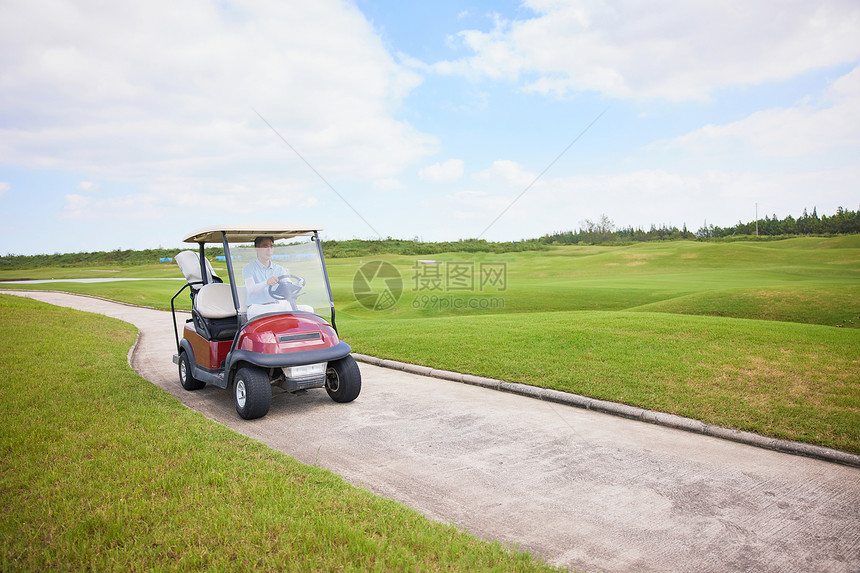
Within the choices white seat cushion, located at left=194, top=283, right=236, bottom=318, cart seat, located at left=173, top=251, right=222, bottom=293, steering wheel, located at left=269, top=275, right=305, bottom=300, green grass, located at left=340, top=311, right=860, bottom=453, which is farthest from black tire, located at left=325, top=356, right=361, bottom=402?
cart seat, located at left=173, top=251, right=222, bottom=293

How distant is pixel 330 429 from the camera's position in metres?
5.63

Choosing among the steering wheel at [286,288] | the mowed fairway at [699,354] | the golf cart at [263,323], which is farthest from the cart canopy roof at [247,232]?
the mowed fairway at [699,354]

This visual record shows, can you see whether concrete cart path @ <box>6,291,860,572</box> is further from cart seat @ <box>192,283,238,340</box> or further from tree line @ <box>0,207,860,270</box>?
tree line @ <box>0,207,860,270</box>

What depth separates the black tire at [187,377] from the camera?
7445mm

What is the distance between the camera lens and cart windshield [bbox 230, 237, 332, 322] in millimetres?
6516

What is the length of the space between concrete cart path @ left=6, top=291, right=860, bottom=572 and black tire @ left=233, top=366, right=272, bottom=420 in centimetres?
17

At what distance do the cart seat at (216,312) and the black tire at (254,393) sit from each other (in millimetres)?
1090

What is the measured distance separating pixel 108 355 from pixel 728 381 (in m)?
10.5

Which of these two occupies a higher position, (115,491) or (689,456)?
(115,491)

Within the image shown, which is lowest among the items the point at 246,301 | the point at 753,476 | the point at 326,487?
the point at 753,476

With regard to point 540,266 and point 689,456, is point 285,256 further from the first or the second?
point 540,266

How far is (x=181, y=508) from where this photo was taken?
11.5 ft

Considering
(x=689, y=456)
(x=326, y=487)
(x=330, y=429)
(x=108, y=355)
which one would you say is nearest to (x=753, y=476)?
(x=689, y=456)

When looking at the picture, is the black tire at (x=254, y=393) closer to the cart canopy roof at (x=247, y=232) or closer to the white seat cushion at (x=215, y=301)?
the white seat cushion at (x=215, y=301)
